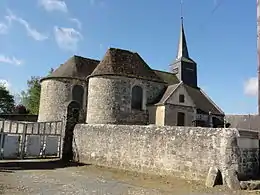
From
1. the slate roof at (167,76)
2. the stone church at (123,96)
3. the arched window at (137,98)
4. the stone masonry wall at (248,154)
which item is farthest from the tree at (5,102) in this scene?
the stone masonry wall at (248,154)

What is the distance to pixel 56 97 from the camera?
28.7 m

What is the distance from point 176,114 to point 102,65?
25.1ft

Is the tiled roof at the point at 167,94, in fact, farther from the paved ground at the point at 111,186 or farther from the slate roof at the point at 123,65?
the paved ground at the point at 111,186

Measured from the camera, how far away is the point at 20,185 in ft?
31.8

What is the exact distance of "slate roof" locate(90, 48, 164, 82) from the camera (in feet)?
84.2

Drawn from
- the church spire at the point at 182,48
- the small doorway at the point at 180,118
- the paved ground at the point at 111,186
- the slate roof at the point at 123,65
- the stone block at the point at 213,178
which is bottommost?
the paved ground at the point at 111,186

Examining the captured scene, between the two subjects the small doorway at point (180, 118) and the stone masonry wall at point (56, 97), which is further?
the stone masonry wall at point (56, 97)

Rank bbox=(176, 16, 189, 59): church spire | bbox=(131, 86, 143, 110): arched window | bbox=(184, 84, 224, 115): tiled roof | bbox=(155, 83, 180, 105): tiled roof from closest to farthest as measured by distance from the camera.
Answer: bbox=(155, 83, 180, 105): tiled roof < bbox=(131, 86, 143, 110): arched window < bbox=(184, 84, 224, 115): tiled roof < bbox=(176, 16, 189, 59): church spire

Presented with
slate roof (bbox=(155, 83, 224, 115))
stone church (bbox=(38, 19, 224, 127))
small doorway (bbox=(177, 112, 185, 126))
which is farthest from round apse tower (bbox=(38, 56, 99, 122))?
small doorway (bbox=(177, 112, 185, 126))

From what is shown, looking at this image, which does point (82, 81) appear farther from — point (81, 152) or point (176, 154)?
point (176, 154)

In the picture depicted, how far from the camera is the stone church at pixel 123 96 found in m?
25.0

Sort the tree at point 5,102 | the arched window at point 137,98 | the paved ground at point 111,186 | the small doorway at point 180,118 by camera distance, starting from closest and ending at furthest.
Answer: the paved ground at point 111,186 → the small doorway at point 180,118 → the arched window at point 137,98 → the tree at point 5,102

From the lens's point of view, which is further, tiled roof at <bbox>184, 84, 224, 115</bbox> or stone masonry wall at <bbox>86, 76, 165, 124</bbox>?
tiled roof at <bbox>184, 84, 224, 115</bbox>

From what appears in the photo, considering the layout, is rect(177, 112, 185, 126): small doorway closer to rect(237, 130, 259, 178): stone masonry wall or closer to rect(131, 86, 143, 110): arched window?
rect(131, 86, 143, 110): arched window
